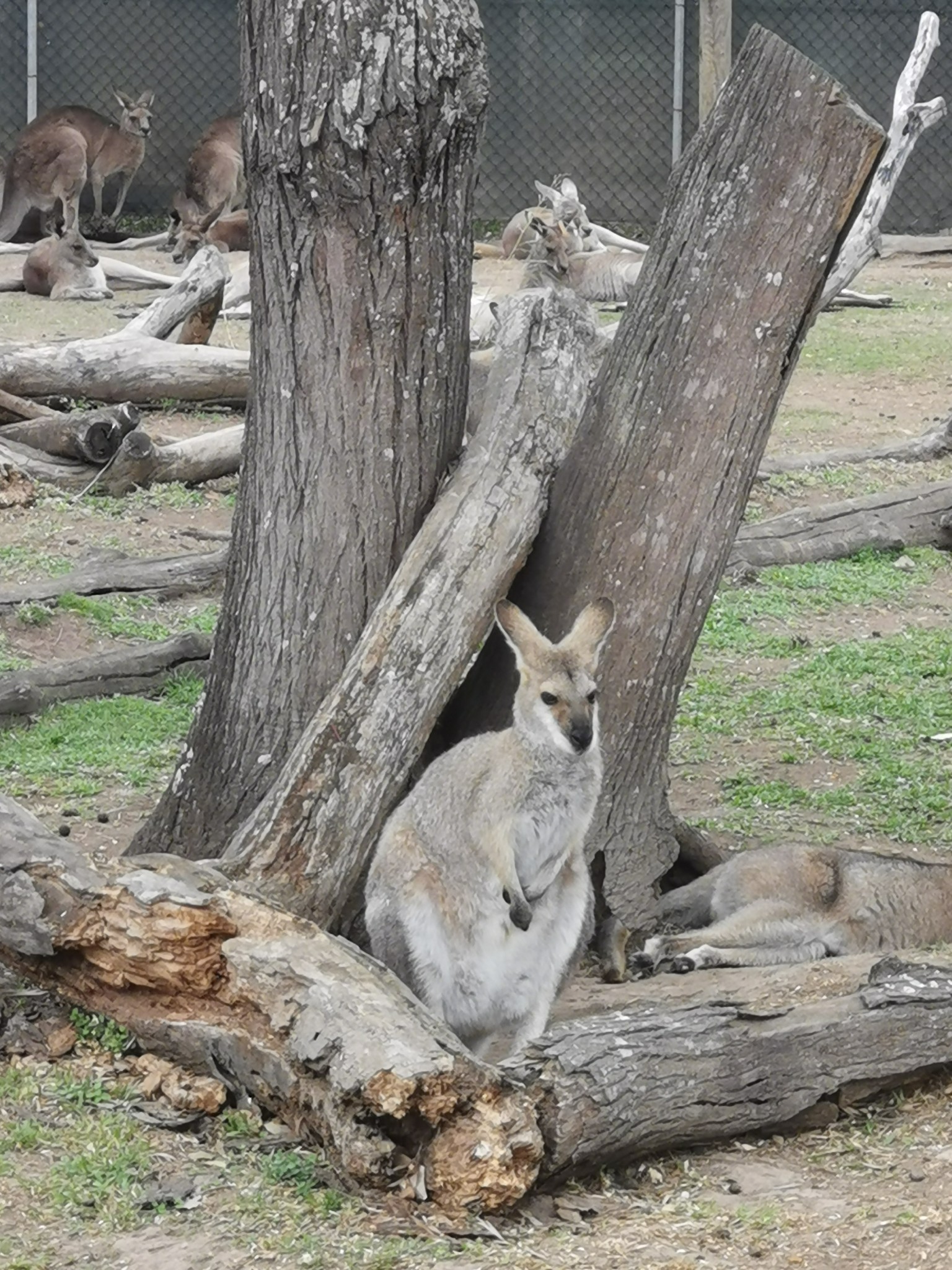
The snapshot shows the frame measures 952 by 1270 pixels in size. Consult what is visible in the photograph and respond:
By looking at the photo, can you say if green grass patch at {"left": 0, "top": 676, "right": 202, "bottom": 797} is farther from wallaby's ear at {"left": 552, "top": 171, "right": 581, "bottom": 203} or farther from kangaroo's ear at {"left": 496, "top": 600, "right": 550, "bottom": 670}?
wallaby's ear at {"left": 552, "top": 171, "right": 581, "bottom": 203}

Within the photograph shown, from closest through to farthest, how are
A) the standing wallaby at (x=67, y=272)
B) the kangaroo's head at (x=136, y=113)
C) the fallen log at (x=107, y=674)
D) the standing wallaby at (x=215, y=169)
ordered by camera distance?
the fallen log at (x=107, y=674), the standing wallaby at (x=67, y=272), the standing wallaby at (x=215, y=169), the kangaroo's head at (x=136, y=113)

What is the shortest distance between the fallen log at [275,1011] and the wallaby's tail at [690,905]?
1.84 m

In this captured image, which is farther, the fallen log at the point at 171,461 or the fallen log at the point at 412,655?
the fallen log at the point at 171,461

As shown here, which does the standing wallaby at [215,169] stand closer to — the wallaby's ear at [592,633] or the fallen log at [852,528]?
the fallen log at [852,528]

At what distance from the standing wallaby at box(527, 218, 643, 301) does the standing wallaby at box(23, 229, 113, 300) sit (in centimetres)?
385

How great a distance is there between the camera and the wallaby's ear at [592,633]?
482 centimetres

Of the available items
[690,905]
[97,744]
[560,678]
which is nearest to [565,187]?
[97,744]

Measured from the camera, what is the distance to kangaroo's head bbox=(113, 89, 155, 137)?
724 inches

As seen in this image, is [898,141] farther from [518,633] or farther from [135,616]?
[518,633]

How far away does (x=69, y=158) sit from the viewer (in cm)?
1762

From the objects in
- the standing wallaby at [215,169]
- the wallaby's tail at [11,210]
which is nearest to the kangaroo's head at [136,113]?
the standing wallaby at [215,169]

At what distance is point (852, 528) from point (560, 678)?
528 centimetres

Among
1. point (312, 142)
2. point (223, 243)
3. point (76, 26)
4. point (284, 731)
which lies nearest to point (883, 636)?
point (284, 731)

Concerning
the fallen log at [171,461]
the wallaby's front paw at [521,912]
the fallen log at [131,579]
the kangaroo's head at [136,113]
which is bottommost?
the fallen log at [131,579]
